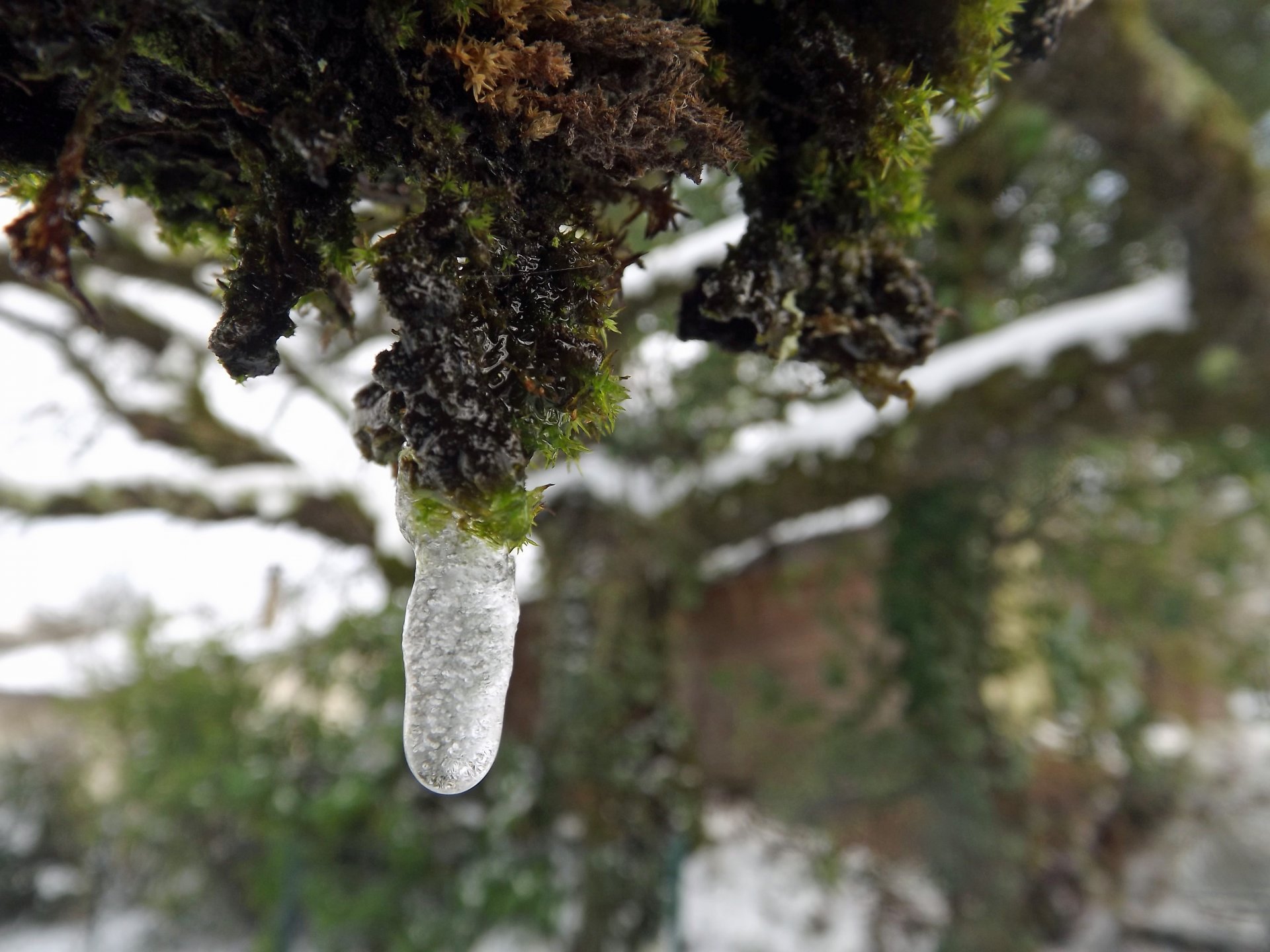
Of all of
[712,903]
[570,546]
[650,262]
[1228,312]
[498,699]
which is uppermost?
[650,262]

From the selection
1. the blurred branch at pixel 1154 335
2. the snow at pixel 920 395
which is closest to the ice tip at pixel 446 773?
the snow at pixel 920 395

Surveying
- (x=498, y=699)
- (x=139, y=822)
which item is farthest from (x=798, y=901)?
(x=498, y=699)

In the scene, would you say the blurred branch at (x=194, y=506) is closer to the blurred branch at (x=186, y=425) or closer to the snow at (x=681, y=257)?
the blurred branch at (x=186, y=425)

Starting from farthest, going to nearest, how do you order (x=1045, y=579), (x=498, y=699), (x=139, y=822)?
(x=139, y=822) < (x=1045, y=579) < (x=498, y=699)

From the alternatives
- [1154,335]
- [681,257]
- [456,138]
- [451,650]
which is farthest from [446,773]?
[1154,335]

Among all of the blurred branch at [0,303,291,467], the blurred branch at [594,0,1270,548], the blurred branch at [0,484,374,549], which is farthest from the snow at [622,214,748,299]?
the blurred branch at [0,303,291,467]

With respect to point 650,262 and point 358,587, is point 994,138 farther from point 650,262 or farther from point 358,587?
point 358,587
